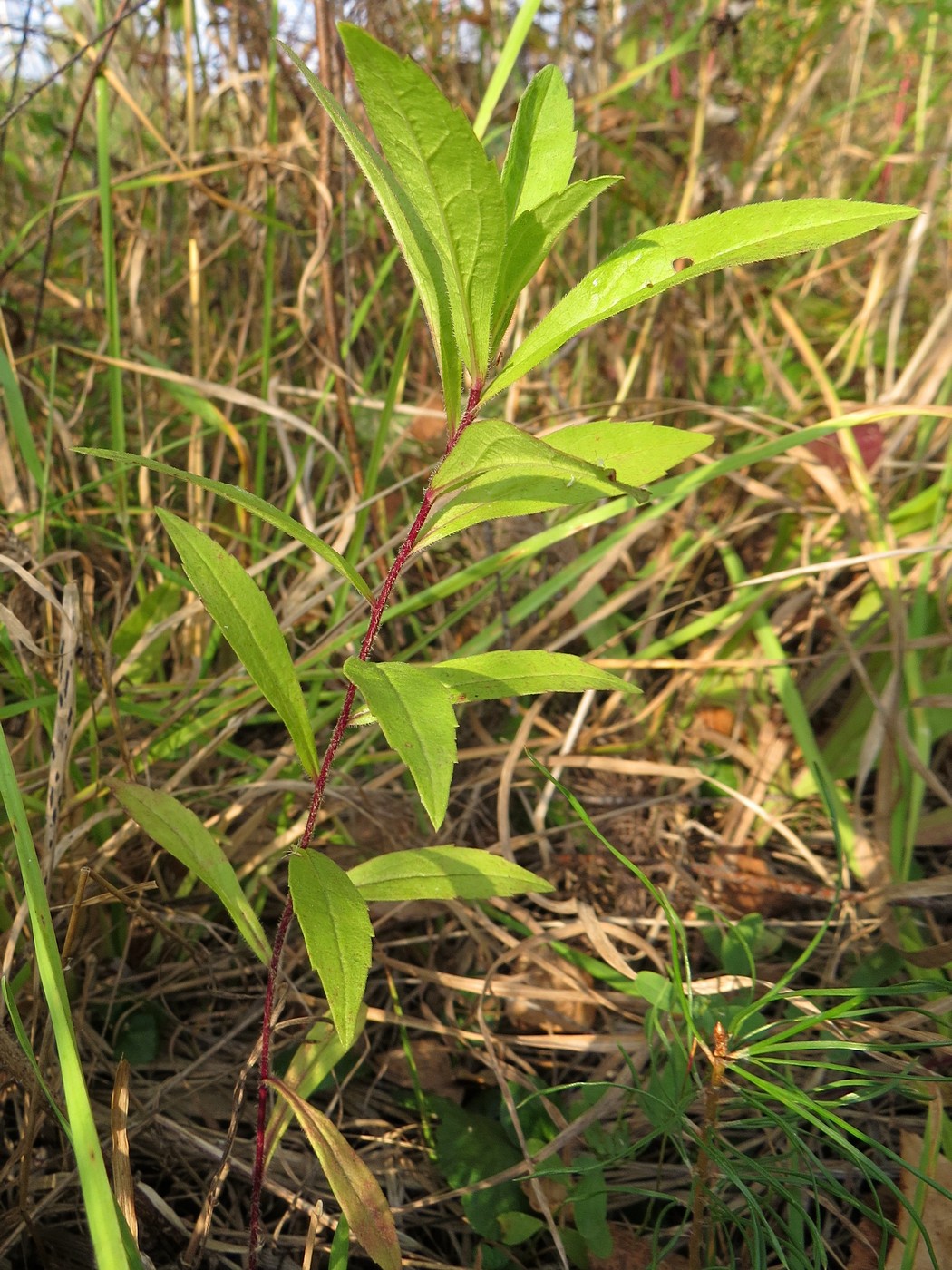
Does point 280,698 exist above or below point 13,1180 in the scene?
above

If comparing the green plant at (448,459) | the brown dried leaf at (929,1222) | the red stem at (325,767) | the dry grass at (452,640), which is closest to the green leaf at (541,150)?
the green plant at (448,459)

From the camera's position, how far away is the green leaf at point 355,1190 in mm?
679

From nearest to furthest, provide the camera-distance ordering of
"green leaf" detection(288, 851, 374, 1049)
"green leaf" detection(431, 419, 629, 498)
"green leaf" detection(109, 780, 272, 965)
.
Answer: "green leaf" detection(431, 419, 629, 498)
"green leaf" detection(288, 851, 374, 1049)
"green leaf" detection(109, 780, 272, 965)

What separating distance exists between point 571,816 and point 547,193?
0.85 meters

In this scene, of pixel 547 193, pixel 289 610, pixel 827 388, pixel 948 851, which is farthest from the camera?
pixel 827 388

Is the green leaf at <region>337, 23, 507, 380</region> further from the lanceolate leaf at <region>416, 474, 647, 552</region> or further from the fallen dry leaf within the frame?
the fallen dry leaf

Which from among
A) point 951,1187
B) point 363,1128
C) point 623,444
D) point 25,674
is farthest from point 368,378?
point 951,1187

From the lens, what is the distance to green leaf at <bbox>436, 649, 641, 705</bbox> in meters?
0.67

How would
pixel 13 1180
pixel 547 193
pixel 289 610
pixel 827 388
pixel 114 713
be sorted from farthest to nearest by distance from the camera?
pixel 827 388 → pixel 289 610 → pixel 114 713 → pixel 13 1180 → pixel 547 193

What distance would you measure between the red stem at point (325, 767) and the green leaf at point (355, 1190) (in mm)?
54

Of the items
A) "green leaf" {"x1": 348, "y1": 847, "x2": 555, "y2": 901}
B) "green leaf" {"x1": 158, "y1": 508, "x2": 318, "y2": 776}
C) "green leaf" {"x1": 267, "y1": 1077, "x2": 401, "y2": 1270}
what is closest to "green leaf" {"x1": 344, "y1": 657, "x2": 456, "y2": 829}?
"green leaf" {"x1": 158, "y1": 508, "x2": 318, "y2": 776}

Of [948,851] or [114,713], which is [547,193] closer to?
[114,713]

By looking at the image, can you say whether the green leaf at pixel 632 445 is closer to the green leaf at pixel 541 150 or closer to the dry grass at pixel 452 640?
the green leaf at pixel 541 150

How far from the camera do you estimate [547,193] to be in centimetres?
65
